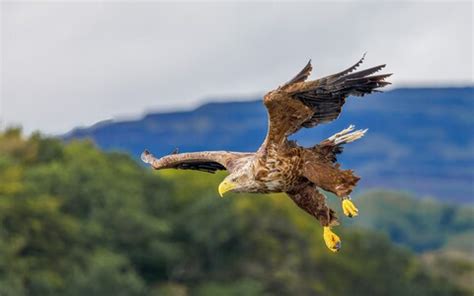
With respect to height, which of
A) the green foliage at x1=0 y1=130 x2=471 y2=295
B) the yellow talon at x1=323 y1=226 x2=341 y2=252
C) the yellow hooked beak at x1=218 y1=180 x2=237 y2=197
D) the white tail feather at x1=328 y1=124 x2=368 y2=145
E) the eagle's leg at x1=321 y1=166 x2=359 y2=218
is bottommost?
the yellow talon at x1=323 y1=226 x2=341 y2=252

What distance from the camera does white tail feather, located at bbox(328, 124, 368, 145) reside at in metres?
18.3

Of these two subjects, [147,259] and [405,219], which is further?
[405,219]

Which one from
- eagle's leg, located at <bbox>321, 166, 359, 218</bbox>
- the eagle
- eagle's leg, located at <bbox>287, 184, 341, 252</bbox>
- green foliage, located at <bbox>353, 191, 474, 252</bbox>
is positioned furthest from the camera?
green foliage, located at <bbox>353, 191, 474, 252</bbox>

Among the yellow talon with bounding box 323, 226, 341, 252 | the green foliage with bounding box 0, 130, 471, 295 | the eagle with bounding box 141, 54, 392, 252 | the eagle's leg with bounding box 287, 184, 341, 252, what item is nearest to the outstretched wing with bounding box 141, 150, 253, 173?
the eagle with bounding box 141, 54, 392, 252

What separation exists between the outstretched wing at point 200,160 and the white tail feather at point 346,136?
2.91 feet

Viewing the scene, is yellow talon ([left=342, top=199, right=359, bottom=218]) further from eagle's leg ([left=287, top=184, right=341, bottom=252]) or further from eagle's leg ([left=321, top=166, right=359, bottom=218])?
eagle's leg ([left=287, top=184, right=341, bottom=252])

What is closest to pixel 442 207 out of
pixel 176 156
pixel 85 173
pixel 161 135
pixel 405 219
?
pixel 405 219

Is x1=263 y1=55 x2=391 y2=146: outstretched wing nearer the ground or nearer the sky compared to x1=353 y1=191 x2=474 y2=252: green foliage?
nearer the ground

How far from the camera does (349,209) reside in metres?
17.1

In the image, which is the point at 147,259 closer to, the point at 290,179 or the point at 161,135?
the point at 290,179

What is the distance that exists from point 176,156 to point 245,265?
192 feet

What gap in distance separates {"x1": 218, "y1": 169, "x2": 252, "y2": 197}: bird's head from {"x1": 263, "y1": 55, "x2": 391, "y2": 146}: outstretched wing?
0.43 metres

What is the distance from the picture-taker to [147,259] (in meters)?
75.8

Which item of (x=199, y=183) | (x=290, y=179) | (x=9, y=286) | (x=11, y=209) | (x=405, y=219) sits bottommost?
(x=290, y=179)
